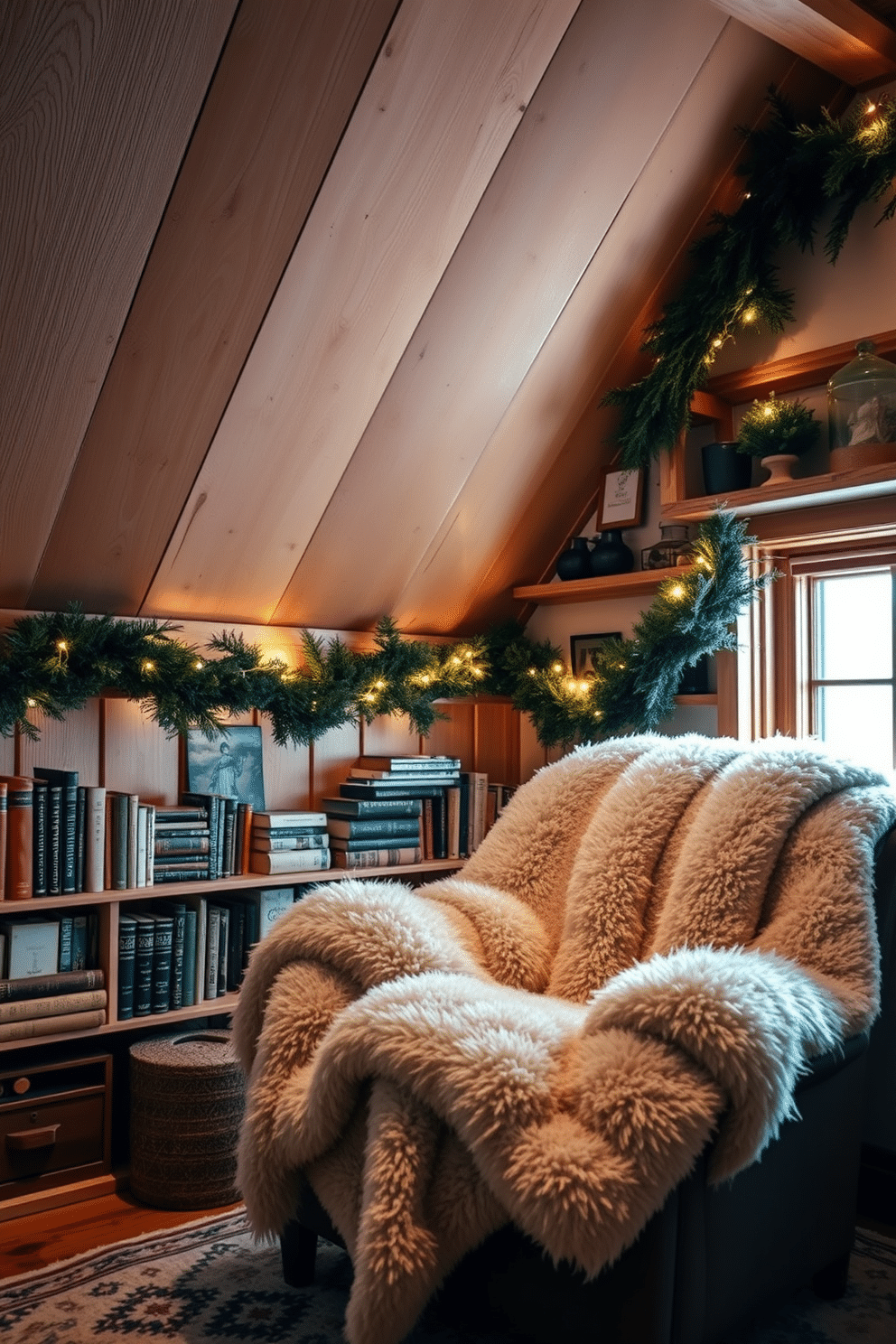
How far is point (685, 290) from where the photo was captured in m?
2.92

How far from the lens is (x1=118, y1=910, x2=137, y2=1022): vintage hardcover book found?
2.64 metres

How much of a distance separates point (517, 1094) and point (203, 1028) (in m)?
1.55

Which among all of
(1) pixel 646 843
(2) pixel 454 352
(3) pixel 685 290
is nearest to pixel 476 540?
(2) pixel 454 352

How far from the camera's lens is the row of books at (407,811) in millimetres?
3080

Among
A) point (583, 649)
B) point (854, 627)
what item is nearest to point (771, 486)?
point (854, 627)

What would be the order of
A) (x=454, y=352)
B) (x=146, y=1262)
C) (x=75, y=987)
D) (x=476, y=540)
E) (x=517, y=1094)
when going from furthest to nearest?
1. (x=476, y=540)
2. (x=454, y=352)
3. (x=75, y=987)
4. (x=146, y=1262)
5. (x=517, y=1094)

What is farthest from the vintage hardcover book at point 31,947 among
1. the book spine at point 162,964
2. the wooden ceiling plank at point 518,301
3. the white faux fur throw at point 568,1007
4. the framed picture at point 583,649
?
the framed picture at point 583,649

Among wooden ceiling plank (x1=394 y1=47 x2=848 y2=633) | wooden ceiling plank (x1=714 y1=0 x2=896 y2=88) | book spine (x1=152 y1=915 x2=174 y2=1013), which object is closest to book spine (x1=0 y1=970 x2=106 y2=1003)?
book spine (x1=152 y1=915 x2=174 y2=1013)

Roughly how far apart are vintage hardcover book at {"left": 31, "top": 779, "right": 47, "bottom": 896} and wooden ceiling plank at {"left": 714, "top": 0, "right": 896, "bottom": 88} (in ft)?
7.01

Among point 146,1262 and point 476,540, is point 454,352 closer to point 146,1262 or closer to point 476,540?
point 476,540

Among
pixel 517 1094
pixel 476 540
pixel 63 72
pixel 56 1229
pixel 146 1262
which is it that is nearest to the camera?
pixel 517 1094


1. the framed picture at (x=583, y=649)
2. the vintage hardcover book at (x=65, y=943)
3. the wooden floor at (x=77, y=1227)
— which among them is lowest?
the wooden floor at (x=77, y=1227)

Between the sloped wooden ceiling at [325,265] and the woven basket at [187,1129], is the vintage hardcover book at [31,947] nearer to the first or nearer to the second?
the woven basket at [187,1129]

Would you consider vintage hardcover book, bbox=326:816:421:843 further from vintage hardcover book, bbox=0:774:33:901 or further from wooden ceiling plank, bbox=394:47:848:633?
vintage hardcover book, bbox=0:774:33:901
